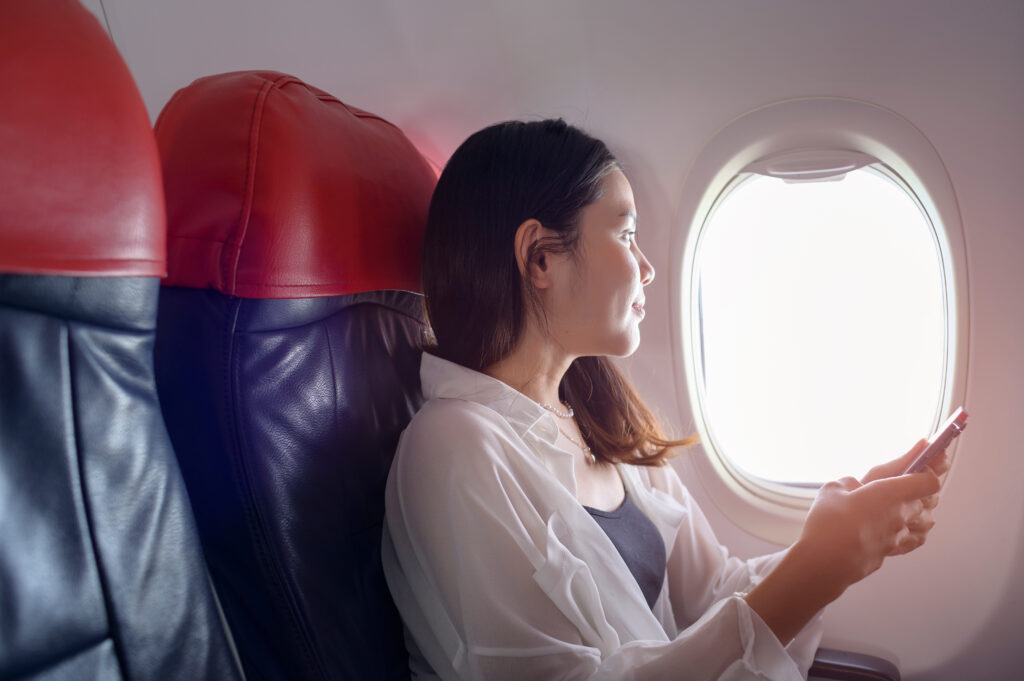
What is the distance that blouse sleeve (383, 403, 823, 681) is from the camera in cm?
88

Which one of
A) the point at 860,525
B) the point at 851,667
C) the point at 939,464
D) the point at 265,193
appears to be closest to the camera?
the point at 265,193

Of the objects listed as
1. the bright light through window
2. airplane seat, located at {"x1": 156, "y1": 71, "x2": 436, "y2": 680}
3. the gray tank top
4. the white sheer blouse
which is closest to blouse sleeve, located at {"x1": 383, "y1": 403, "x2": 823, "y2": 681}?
the white sheer blouse

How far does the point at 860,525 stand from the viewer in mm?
996

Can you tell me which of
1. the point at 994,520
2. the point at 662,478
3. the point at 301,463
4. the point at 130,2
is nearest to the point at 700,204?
the point at 662,478

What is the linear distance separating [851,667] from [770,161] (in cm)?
103

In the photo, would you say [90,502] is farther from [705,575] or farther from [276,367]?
[705,575]

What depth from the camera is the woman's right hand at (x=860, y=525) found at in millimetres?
971

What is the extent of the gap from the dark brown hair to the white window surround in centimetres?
34

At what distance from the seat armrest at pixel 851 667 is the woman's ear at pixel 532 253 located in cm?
96

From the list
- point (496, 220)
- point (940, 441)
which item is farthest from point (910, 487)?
point (496, 220)

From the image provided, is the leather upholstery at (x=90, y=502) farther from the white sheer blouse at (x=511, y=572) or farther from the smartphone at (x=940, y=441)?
the smartphone at (x=940, y=441)

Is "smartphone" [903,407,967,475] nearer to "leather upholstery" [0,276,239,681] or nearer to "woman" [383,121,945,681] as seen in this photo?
"woman" [383,121,945,681]

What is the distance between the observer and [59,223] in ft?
2.02

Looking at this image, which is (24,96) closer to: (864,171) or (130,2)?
(130,2)
